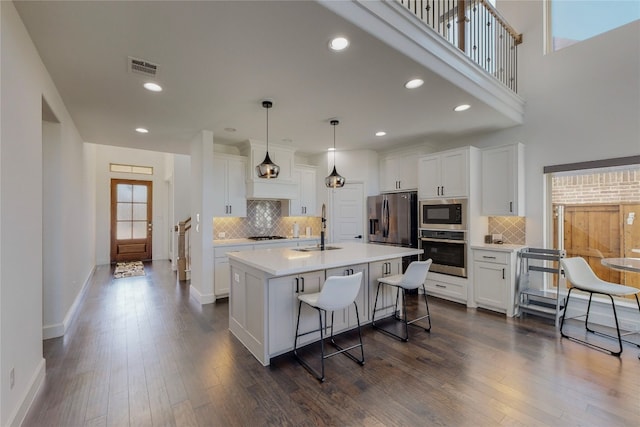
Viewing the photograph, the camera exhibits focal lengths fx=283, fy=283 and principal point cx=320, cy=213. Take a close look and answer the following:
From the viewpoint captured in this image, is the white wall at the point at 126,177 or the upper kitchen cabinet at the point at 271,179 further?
the white wall at the point at 126,177

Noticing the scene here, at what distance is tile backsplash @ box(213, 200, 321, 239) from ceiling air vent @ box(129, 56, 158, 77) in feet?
9.38

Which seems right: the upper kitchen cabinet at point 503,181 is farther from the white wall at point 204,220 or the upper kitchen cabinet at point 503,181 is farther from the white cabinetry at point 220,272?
the white wall at point 204,220

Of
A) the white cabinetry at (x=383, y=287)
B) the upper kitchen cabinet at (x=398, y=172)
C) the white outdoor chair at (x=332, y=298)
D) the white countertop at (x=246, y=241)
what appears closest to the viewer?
the white outdoor chair at (x=332, y=298)

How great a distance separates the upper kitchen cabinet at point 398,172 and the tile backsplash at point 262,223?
1610 mm

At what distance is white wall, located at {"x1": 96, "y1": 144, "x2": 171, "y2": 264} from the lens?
24.2 ft

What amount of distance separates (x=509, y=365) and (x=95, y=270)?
7.98m

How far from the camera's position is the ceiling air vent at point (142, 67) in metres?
2.31

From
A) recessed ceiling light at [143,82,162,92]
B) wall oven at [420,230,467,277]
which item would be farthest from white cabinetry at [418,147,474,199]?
recessed ceiling light at [143,82,162,92]

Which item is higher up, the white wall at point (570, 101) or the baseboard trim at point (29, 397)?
the white wall at point (570, 101)

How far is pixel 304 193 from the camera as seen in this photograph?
573 centimetres

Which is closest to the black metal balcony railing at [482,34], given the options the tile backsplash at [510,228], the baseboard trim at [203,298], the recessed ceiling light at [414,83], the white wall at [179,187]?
the recessed ceiling light at [414,83]

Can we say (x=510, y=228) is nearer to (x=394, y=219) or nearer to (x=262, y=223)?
(x=394, y=219)

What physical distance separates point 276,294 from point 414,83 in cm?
240

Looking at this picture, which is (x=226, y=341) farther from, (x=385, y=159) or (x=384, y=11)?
(x=385, y=159)
